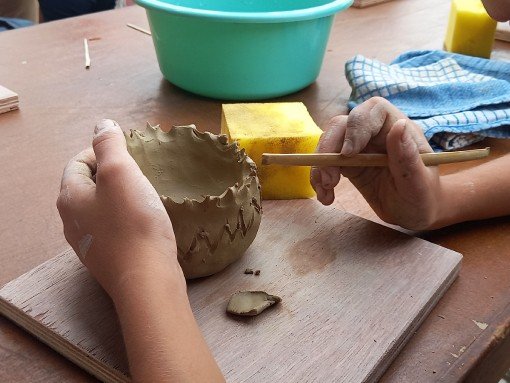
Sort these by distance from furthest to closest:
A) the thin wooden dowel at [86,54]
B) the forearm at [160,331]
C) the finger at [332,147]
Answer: the thin wooden dowel at [86,54] → the finger at [332,147] → the forearm at [160,331]

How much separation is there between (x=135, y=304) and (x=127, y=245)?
1.9 inches

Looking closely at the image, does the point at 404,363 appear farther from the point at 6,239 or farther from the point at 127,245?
the point at 6,239

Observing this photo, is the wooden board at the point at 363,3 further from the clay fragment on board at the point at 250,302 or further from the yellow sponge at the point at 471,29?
the clay fragment on board at the point at 250,302

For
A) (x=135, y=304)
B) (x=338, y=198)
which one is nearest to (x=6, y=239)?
(x=135, y=304)

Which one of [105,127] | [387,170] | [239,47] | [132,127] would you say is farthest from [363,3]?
[105,127]

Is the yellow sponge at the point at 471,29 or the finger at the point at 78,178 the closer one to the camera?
the finger at the point at 78,178

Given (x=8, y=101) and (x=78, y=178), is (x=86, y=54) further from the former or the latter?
(x=78, y=178)

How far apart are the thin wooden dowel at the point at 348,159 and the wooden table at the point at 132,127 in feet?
0.35

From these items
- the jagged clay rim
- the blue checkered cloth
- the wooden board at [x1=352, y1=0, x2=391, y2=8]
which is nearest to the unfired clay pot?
the jagged clay rim

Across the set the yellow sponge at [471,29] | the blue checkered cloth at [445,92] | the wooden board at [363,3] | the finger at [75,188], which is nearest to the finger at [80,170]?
the finger at [75,188]

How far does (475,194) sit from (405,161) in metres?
0.14

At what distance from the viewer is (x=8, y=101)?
0.92 meters

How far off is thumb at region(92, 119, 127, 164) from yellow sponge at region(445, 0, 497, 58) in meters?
0.87

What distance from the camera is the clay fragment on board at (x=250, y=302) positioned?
0.51 metres
